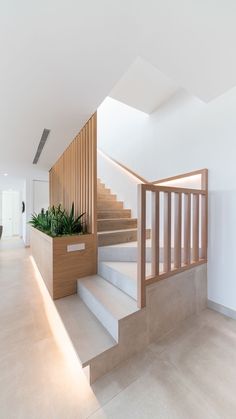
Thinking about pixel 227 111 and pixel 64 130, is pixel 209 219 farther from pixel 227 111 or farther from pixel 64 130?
pixel 64 130

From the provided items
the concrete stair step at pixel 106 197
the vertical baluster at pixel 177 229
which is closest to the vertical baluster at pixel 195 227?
the vertical baluster at pixel 177 229

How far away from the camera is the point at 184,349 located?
1483 mm

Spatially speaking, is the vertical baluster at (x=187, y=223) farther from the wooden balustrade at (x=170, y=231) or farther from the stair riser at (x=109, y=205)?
the stair riser at (x=109, y=205)

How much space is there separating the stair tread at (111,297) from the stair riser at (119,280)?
0.13 feet

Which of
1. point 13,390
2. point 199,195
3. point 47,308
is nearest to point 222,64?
point 199,195

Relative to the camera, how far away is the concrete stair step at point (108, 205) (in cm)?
337

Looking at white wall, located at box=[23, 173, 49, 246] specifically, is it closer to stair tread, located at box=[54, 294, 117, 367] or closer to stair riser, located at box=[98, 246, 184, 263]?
stair riser, located at box=[98, 246, 184, 263]

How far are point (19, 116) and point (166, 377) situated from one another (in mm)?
3041

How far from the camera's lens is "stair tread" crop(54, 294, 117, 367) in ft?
4.14

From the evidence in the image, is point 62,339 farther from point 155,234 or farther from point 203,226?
point 203,226

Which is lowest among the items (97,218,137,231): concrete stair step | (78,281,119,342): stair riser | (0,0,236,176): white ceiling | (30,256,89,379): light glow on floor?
(30,256,89,379): light glow on floor

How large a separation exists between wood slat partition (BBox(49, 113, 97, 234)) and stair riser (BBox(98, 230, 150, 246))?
0.21 meters

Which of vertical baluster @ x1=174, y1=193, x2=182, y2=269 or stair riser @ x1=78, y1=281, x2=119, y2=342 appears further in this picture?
vertical baluster @ x1=174, y1=193, x2=182, y2=269

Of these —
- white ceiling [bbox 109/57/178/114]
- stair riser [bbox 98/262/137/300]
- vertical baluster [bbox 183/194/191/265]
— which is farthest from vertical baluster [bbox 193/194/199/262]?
white ceiling [bbox 109/57/178/114]
